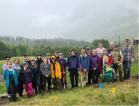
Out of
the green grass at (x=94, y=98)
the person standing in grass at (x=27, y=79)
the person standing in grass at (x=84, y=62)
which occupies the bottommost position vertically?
the green grass at (x=94, y=98)

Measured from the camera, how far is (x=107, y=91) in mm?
14820

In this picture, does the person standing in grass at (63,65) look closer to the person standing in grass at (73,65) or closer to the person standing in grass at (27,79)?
the person standing in grass at (73,65)

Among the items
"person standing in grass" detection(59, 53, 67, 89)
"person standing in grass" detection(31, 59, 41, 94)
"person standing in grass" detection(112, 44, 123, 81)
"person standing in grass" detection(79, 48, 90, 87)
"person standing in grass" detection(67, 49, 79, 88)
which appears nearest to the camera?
"person standing in grass" detection(31, 59, 41, 94)

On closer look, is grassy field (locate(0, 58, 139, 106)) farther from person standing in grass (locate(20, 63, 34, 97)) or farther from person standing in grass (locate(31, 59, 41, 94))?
person standing in grass (locate(31, 59, 41, 94))

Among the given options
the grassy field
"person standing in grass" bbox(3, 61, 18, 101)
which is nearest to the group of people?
"person standing in grass" bbox(3, 61, 18, 101)

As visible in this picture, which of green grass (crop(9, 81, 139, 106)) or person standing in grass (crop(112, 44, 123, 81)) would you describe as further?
person standing in grass (crop(112, 44, 123, 81))

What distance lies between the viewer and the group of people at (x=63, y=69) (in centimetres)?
1588

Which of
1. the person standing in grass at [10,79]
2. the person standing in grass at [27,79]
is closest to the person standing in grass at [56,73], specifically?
the person standing in grass at [27,79]

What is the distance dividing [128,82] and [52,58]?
Answer: 4.00 m

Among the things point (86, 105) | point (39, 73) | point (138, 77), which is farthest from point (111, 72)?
point (86, 105)

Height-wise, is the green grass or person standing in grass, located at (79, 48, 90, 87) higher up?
person standing in grass, located at (79, 48, 90, 87)

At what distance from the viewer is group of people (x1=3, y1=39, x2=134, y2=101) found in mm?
15875

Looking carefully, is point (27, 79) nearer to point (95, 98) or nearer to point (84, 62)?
point (84, 62)

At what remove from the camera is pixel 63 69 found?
17188 millimetres
